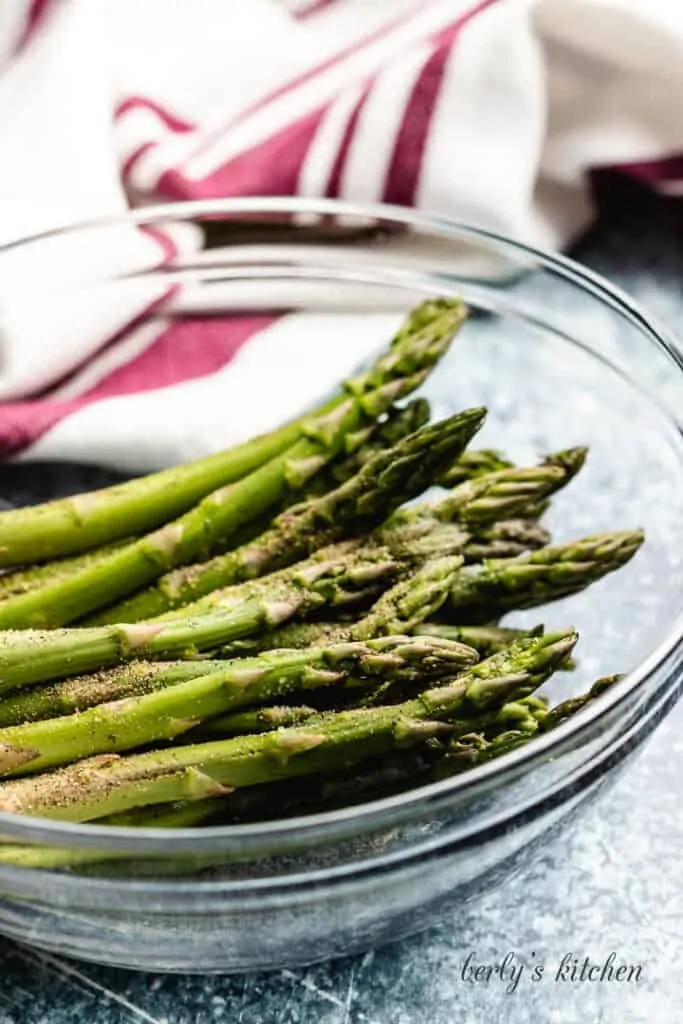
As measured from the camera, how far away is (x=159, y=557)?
1077 mm

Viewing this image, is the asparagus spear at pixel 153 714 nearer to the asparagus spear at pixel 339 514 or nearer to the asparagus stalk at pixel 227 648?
the asparagus stalk at pixel 227 648

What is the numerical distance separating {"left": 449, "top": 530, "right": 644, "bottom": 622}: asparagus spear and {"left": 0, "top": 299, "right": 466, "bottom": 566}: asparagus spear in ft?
0.64

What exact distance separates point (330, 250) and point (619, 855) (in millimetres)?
732

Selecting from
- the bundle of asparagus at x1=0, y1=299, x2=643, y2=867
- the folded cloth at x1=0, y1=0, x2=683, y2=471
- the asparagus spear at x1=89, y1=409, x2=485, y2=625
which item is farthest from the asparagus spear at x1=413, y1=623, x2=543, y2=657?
the folded cloth at x1=0, y1=0, x2=683, y2=471

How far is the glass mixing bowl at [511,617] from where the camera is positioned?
2.76ft

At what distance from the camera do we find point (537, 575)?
1134 millimetres

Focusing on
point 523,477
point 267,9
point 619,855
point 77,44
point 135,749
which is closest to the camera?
point 135,749

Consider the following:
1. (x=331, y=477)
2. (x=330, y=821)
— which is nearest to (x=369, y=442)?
(x=331, y=477)

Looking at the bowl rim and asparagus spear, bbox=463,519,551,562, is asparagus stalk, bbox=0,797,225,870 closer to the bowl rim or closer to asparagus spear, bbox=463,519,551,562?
the bowl rim

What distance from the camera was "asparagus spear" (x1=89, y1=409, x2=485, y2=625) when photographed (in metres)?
1.09

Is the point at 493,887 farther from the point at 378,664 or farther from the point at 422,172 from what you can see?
the point at 422,172

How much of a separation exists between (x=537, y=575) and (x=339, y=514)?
0.17 metres

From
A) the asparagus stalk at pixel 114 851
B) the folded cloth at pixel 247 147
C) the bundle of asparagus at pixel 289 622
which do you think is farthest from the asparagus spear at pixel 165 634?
the folded cloth at pixel 247 147

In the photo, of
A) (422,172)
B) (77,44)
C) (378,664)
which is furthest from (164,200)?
(378,664)
